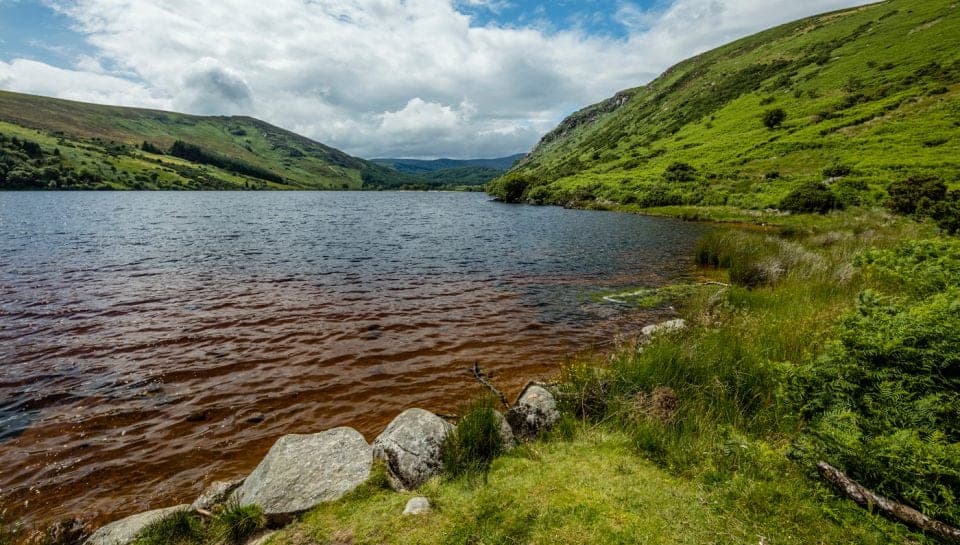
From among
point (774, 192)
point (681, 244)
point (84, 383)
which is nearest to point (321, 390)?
point (84, 383)

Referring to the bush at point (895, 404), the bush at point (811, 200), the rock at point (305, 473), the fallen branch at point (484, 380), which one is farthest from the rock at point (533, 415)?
the bush at point (811, 200)

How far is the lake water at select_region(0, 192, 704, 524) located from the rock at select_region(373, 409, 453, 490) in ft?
8.11

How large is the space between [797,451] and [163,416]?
42.3 ft

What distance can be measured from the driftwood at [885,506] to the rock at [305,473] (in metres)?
6.49

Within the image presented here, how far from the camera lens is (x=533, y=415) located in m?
7.82

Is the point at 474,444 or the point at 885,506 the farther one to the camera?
the point at 474,444

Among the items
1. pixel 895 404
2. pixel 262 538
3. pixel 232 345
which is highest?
pixel 895 404

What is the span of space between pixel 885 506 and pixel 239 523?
8012 millimetres

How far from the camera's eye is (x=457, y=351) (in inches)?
527

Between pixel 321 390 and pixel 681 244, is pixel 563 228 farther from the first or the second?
pixel 321 390

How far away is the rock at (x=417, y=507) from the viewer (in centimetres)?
535

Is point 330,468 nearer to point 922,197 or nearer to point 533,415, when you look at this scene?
point 533,415

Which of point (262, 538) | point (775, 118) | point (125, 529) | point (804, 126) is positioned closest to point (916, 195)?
point (804, 126)

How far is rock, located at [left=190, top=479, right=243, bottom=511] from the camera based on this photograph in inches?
242
